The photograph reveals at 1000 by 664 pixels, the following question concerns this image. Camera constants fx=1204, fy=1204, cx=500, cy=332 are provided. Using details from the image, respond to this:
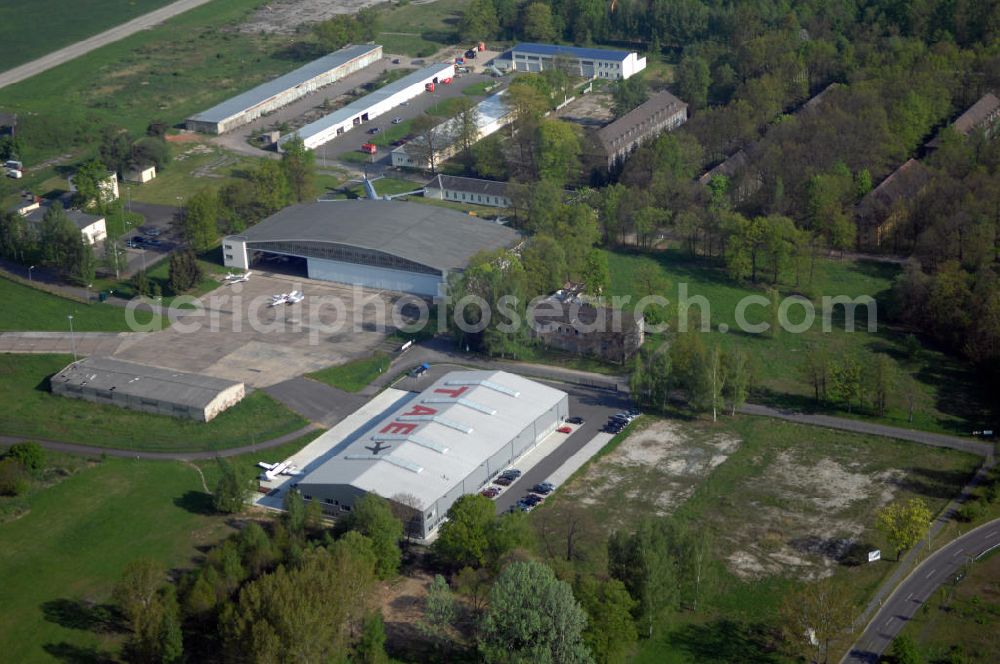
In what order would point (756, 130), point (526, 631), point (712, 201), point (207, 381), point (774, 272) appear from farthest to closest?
point (756, 130), point (712, 201), point (774, 272), point (207, 381), point (526, 631)

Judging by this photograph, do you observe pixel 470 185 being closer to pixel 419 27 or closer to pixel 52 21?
pixel 419 27

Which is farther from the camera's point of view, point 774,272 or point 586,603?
point 774,272

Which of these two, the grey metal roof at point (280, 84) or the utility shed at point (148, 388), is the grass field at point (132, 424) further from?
the grey metal roof at point (280, 84)

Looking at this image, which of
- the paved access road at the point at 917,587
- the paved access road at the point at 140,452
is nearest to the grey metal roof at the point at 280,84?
the paved access road at the point at 140,452

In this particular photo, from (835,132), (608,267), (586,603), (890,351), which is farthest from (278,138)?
(586,603)

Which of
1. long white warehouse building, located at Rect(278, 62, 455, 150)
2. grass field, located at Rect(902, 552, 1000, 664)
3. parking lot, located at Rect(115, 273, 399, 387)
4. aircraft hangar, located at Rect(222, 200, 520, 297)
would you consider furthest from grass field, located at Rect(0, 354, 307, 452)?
long white warehouse building, located at Rect(278, 62, 455, 150)

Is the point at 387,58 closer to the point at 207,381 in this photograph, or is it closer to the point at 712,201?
the point at 712,201
